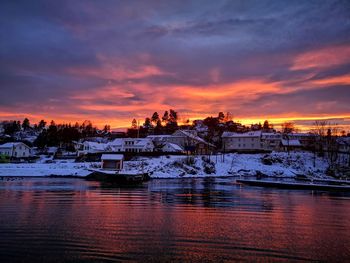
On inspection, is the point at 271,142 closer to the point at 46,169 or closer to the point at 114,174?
the point at 114,174

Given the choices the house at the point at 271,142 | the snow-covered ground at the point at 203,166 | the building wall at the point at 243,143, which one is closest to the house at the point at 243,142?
the building wall at the point at 243,143

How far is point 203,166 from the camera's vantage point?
301 ft

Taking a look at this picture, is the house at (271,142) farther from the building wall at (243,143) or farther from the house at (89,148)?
the house at (89,148)

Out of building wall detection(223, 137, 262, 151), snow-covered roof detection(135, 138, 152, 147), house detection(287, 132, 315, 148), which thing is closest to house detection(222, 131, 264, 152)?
building wall detection(223, 137, 262, 151)

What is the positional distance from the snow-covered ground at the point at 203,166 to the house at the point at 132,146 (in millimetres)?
21561

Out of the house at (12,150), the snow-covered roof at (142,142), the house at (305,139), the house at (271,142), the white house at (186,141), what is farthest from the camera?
the house at (305,139)

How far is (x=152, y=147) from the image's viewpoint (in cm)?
11994

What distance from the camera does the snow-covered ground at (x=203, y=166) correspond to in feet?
260

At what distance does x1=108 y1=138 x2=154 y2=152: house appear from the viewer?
385ft

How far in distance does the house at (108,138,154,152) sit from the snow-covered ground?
21.6 m

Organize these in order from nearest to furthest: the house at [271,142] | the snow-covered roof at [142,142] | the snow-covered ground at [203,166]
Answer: the snow-covered ground at [203,166]
the snow-covered roof at [142,142]
the house at [271,142]

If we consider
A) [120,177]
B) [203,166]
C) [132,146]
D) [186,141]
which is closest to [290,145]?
[186,141]

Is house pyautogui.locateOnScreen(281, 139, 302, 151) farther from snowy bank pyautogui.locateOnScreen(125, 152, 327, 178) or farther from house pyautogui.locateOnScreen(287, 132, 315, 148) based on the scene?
snowy bank pyautogui.locateOnScreen(125, 152, 327, 178)

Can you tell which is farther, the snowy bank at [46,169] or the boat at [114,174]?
the snowy bank at [46,169]
